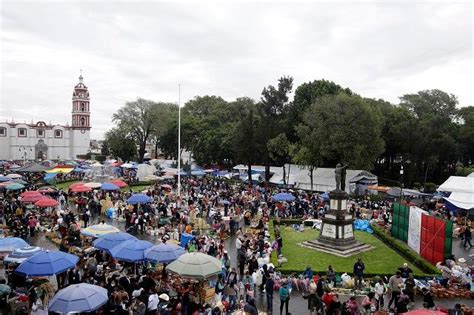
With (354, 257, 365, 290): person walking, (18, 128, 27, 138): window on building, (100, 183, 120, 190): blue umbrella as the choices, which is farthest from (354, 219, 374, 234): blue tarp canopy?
(18, 128, 27, 138): window on building

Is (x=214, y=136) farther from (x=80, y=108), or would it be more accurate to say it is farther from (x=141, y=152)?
(x=80, y=108)

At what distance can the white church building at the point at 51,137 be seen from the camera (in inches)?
3546

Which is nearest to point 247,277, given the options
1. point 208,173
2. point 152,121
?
point 208,173

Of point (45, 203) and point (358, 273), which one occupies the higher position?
point (45, 203)

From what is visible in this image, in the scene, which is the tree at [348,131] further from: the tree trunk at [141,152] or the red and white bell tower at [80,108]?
the red and white bell tower at [80,108]

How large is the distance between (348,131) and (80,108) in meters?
71.7

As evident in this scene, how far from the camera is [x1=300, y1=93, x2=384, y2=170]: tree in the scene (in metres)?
36.7

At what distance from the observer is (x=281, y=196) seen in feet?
90.5

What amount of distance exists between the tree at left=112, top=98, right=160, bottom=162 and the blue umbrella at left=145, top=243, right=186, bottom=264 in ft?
183

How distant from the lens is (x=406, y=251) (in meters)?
19.2

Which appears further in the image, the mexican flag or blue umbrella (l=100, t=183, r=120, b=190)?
blue umbrella (l=100, t=183, r=120, b=190)

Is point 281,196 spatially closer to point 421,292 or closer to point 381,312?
point 421,292

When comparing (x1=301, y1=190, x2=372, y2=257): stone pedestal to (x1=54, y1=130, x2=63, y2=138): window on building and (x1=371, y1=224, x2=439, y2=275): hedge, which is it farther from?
(x1=54, y1=130, x2=63, y2=138): window on building

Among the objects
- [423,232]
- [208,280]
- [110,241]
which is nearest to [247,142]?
[423,232]
